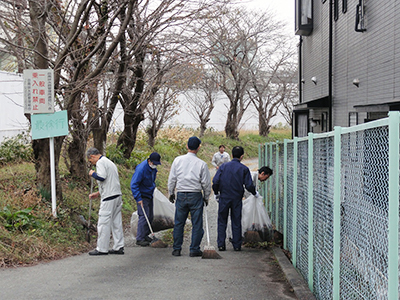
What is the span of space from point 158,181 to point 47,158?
8.41 meters

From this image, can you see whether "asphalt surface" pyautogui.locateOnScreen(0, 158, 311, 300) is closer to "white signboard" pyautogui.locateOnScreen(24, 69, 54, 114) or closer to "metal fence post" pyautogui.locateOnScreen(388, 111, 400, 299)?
"white signboard" pyautogui.locateOnScreen(24, 69, 54, 114)

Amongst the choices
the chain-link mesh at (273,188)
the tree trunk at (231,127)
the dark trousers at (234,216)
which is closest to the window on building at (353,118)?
the chain-link mesh at (273,188)

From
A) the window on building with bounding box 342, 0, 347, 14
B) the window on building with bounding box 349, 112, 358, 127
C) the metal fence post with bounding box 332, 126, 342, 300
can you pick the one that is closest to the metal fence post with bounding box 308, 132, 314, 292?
the metal fence post with bounding box 332, 126, 342, 300

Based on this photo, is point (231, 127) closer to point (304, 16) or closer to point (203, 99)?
point (203, 99)

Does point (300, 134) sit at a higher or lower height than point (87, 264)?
higher

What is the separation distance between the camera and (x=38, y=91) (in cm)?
935

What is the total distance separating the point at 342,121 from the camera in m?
12.2

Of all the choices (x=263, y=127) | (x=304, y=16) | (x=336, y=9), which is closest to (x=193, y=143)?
(x=336, y=9)

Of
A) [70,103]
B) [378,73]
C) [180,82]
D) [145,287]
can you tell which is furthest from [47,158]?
[180,82]

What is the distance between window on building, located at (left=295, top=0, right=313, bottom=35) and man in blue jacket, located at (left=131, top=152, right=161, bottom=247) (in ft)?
29.7

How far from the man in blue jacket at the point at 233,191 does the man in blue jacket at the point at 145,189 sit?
52.1 inches

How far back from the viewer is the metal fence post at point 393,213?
2.94 m

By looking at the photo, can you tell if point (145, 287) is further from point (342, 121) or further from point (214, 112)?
point (214, 112)

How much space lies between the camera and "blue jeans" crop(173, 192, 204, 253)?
8547 mm
